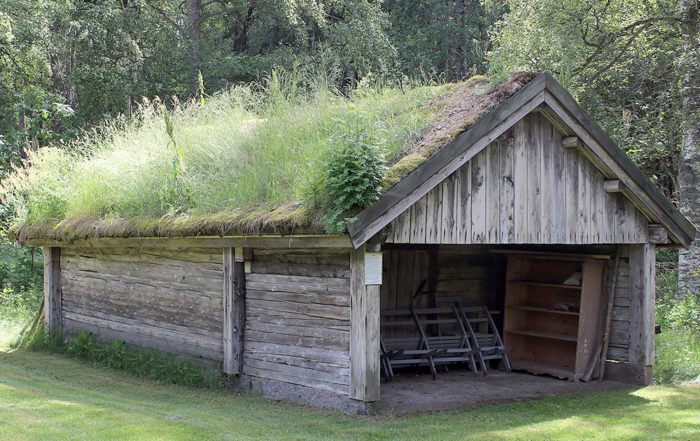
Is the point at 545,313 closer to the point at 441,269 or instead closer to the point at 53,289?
the point at 441,269

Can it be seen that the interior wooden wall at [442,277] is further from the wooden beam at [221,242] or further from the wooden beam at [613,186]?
the wooden beam at [613,186]

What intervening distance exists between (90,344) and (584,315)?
773cm

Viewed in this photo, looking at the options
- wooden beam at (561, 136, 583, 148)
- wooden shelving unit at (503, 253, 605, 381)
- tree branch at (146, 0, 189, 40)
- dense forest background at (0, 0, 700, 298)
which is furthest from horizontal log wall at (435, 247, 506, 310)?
tree branch at (146, 0, 189, 40)

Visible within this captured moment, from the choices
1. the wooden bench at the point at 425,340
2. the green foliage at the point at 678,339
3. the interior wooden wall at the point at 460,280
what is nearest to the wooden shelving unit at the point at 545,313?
the interior wooden wall at the point at 460,280

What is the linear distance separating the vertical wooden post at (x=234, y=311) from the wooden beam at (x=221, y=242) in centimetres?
26

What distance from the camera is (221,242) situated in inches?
340

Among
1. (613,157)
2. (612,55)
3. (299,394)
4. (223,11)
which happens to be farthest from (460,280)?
(223,11)

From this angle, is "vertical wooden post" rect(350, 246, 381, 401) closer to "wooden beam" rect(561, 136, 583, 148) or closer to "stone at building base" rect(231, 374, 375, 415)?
"stone at building base" rect(231, 374, 375, 415)

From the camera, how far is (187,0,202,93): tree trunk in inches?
914

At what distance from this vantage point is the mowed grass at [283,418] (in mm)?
6359

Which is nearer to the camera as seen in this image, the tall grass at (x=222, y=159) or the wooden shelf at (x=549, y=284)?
the tall grass at (x=222, y=159)

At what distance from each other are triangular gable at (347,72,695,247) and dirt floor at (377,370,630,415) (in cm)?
217

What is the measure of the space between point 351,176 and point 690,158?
8.97m

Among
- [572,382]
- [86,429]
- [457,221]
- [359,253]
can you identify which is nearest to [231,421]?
[86,429]
